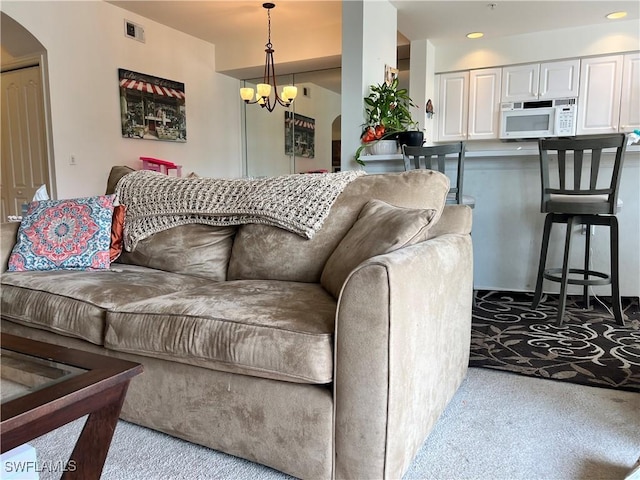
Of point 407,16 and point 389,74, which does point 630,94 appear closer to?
point 407,16

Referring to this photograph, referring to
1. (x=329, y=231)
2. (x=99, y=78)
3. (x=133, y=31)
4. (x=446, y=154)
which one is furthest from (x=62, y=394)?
(x=133, y=31)

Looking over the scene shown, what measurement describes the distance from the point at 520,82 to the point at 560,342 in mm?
4101

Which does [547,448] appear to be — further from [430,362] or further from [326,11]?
[326,11]

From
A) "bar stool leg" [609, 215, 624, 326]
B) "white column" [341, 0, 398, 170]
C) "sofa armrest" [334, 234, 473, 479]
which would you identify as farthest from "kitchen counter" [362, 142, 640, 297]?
"sofa armrest" [334, 234, 473, 479]

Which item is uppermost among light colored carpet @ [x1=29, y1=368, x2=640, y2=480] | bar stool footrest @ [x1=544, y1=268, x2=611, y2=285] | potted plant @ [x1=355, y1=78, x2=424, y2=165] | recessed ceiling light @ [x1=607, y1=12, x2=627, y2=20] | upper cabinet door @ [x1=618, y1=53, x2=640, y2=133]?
recessed ceiling light @ [x1=607, y1=12, x2=627, y2=20]

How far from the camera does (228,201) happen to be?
2.02 meters

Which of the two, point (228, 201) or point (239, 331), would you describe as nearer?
point (239, 331)

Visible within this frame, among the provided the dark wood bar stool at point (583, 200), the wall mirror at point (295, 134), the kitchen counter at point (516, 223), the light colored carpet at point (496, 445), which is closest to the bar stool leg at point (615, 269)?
the dark wood bar stool at point (583, 200)

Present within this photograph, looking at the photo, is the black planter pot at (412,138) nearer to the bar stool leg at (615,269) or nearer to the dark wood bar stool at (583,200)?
the dark wood bar stool at (583,200)

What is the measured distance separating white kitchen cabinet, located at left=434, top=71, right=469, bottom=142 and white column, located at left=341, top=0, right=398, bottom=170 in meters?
2.20

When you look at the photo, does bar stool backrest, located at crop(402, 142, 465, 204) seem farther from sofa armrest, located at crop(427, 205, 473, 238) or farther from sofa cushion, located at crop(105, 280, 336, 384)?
sofa cushion, located at crop(105, 280, 336, 384)

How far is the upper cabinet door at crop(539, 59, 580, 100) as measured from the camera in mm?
5258

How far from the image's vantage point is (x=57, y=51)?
4.23m

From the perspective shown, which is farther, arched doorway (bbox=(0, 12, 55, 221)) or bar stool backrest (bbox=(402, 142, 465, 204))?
arched doorway (bbox=(0, 12, 55, 221))
